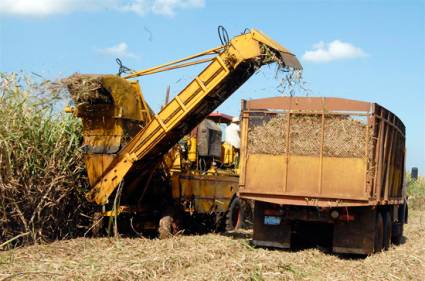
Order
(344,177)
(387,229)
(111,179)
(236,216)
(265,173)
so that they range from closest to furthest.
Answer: (344,177) < (265,173) < (111,179) < (387,229) < (236,216)

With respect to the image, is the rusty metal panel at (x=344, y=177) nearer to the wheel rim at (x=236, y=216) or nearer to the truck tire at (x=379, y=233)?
the truck tire at (x=379, y=233)

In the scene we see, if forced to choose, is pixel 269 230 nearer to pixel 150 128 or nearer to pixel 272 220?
pixel 272 220

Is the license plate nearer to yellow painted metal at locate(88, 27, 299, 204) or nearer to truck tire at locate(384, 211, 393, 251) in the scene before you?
yellow painted metal at locate(88, 27, 299, 204)

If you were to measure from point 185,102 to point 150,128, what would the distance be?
77cm

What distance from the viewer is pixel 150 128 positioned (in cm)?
1083

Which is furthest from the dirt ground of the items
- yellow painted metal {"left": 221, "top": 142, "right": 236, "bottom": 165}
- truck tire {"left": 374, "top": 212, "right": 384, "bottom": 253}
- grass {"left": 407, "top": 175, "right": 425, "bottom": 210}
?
grass {"left": 407, "top": 175, "right": 425, "bottom": 210}

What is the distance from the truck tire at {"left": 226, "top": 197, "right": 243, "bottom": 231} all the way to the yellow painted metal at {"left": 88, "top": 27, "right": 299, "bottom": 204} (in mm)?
3229

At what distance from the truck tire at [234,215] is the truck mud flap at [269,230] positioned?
8.74 ft

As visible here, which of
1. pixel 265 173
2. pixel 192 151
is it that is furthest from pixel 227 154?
pixel 265 173

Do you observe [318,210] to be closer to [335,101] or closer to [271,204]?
[271,204]

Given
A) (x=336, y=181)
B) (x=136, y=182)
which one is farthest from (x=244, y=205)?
(x=336, y=181)

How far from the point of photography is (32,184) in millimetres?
10312

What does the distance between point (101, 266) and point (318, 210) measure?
12.9 feet

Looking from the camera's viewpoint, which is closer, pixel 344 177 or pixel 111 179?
pixel 344 177
